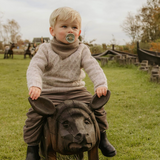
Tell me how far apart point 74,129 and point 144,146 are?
Result: 5.31ft

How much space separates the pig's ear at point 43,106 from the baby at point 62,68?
211 mm

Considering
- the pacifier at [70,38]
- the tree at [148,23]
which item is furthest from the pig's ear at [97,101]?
the tree at [148,23]

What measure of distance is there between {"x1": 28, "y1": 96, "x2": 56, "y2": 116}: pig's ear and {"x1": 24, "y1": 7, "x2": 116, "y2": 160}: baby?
0.21m

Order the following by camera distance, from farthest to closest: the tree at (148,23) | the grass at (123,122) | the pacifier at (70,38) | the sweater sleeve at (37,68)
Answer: the tree at (148,23) → the grass at (123,122) → the pacifier at (70,38) → the sweater sleeve at (37,68)

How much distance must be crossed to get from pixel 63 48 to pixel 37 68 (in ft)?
1.19

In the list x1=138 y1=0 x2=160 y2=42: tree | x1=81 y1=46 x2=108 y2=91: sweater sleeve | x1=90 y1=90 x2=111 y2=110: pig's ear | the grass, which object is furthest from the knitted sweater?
x1=138 y1=0 x2=160 y2=42: tree

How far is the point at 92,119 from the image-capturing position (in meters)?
2.05

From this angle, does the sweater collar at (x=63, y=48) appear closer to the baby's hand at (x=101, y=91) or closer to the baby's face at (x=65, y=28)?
the baby's face at (x=65, y=28)

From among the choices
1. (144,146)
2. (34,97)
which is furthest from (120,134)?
(34,97)

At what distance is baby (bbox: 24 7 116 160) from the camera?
7.25ft

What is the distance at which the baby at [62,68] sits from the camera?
221cm

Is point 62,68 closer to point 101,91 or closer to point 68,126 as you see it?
point 101,91

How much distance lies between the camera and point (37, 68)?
2.21 metres

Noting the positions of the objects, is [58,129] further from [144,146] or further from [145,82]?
[145,82]
